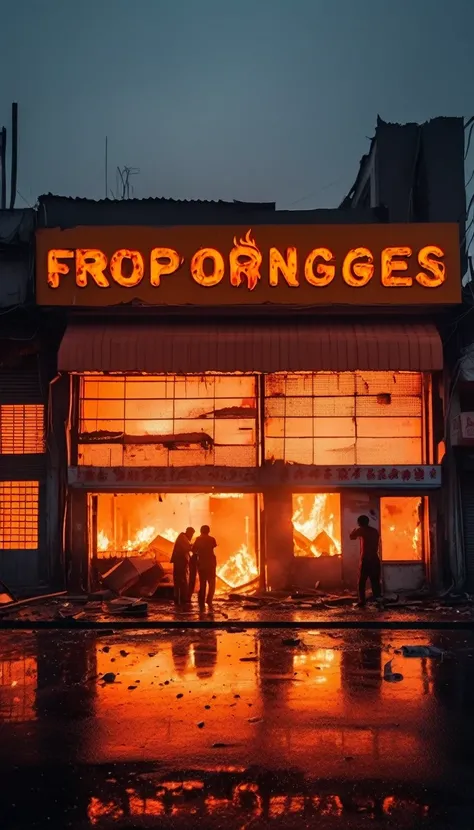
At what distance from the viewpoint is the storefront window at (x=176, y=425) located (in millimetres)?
19172

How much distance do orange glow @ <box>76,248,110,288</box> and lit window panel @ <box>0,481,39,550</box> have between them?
199 inches

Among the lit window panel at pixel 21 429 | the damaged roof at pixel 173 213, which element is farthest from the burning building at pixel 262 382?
the lit window panel at pixel 21 429

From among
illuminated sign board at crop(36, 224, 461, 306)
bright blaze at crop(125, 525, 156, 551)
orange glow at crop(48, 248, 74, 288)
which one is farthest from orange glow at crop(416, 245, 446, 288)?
bright blaze at crop(125, 525, 156, 551)

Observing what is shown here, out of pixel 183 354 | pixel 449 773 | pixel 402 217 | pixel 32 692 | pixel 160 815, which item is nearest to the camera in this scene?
pixel 160 815

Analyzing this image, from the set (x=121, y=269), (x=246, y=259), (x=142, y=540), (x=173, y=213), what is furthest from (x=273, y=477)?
(x=173, y=213)

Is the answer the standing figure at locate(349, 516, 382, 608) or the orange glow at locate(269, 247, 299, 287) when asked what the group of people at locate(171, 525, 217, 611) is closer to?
the standing figure at locate(349, 516, 382, 608)

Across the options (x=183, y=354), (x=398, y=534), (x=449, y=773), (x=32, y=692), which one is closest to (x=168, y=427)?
(x=183, y=354)

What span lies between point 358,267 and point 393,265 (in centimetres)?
81

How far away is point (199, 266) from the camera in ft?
60.6

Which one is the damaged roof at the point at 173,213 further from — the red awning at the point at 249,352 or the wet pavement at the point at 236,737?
the wet pavement at the point at 236,737

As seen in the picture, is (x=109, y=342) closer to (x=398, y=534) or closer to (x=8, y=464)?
(x=8, y=464)

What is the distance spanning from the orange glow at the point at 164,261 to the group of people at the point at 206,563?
233 inches

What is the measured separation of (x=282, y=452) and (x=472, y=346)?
16.7 feet

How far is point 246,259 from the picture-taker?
18547 millimetres
